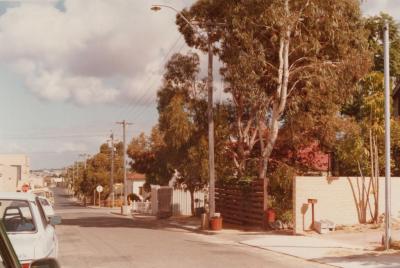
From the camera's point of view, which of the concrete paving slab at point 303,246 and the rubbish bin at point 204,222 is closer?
the concrete paving slab at point 303,246

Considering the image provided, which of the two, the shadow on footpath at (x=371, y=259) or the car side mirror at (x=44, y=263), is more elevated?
the car side mirror at (x=44, y=263)

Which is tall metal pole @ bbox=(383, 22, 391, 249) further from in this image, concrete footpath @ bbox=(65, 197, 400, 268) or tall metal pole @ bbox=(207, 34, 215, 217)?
tall metal pole @ bbox=(207, 34, 215, 217)

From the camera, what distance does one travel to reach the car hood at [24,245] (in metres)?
6.93

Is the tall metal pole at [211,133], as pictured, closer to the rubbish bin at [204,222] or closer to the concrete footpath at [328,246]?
the rubbish bin at [204,222]

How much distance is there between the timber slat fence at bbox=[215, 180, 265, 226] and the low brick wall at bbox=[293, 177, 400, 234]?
318 cm

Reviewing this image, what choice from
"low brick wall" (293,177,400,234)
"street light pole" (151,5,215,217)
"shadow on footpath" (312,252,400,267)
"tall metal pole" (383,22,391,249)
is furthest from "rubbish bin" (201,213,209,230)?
"shadow on footpath" (312,252,400,267)

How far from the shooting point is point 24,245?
714cm

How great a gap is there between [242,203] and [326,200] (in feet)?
17.9

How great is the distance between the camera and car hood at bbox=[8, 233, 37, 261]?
6.93m

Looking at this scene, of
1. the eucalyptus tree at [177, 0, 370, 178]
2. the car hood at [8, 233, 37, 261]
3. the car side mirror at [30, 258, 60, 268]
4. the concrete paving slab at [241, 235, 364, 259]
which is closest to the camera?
the car side mirror at [30, 258, 60, 268]

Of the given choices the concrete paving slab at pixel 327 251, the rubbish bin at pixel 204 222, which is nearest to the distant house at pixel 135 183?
the rubbish bin at pixel 204 222

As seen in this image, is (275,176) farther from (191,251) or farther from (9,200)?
(9,200)

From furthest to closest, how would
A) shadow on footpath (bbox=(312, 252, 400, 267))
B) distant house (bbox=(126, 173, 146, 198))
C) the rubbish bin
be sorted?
1. distant house (bbox=(126, 173, 146, 198))
2. the rubbish bin
3. shadow on footpath (bbox=(312, 252, 400, 267))

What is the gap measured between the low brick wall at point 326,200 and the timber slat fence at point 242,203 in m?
3.18
